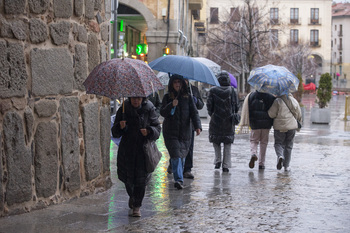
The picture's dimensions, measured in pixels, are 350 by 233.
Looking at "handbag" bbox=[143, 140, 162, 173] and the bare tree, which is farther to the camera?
the bare tree

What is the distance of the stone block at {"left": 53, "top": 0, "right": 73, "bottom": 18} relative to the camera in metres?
7.38

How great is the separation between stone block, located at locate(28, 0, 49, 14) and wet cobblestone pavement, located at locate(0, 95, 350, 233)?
215cm

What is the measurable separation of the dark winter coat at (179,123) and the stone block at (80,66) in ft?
4.98

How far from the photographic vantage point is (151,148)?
23.2 feet

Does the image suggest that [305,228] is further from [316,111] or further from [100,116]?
[316,111]

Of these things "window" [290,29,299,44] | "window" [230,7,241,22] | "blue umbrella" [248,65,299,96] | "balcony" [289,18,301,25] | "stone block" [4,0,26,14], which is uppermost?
"balcony" [289,18,301,25]

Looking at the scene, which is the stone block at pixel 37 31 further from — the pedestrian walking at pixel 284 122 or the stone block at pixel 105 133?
the pedestrian walking at pixel 284 122

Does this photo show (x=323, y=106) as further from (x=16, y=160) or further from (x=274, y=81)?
(x=16, y=160)

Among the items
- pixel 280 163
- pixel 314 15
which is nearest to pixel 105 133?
pixel 280 163

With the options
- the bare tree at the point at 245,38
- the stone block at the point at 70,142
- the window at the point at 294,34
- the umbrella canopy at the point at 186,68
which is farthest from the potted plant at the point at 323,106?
the window at the point at 294,34

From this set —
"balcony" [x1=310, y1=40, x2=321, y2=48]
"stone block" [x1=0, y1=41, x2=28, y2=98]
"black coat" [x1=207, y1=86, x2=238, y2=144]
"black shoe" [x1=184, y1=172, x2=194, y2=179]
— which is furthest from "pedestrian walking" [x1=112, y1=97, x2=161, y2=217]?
"balcony" [x1=310, y1=40, x2=321, y2=48]

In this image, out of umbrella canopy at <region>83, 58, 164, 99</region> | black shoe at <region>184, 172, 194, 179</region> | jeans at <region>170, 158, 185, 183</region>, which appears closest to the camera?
umbrella canopy at <region>83, 58, 164, 99</region>

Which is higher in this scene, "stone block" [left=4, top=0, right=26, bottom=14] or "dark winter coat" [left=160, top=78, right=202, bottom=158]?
"stone block" [left=4, top=0, right=26, bottom=14]

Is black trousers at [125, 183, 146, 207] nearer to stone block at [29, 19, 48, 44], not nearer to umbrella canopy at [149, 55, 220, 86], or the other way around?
stone block at [29, 19, 48, 44]
